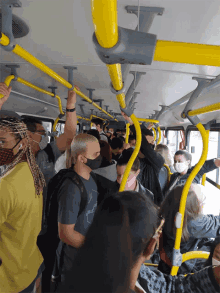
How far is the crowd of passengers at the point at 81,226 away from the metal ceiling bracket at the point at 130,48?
0.47 m

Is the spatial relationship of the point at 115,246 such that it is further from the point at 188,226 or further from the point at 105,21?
the point at 188,226

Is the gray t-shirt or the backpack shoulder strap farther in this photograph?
the backpack shoulder strap

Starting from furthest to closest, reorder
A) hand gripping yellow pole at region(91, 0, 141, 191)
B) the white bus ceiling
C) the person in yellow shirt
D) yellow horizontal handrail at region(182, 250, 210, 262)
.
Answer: yellow horizontal handrail at region(182, 250, 210, 262)
the person in yellow shirt
the white bus ceiling
hand gripping yellow pole at region(91, 0, 141, 191)

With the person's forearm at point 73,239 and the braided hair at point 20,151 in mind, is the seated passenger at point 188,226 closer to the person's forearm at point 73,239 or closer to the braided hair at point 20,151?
the person's forearm at point 73,239

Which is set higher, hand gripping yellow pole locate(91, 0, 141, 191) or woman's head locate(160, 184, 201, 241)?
hand gripping yellow pole locate(91, 0, 141, 191)

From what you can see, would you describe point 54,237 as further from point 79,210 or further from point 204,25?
point 204,25

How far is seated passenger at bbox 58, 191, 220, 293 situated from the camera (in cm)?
65

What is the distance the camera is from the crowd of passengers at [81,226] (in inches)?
26.7

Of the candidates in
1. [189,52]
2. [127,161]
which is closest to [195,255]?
[127,161]

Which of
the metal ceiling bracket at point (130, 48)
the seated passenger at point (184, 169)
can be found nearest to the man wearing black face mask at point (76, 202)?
the metal ceiling bracket at point (130, 48)

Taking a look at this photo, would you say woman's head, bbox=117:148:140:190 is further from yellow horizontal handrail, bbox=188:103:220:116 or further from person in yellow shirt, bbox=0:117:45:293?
person in yellow shirt, bbox=0:117:45:293

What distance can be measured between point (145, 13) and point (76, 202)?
130 centimetres

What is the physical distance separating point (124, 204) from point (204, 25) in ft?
3.26

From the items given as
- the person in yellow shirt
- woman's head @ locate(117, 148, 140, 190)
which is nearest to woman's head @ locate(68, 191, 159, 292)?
the person in yellow shirt
